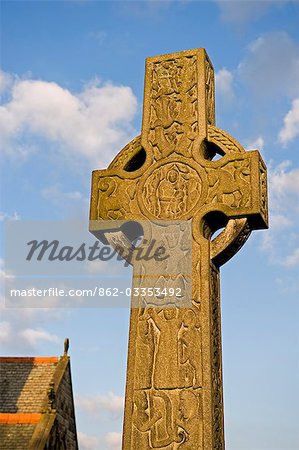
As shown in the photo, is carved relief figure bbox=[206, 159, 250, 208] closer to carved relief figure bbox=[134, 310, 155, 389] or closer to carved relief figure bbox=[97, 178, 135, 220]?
carved relief figure bbox=[97, 178, 135, 220]

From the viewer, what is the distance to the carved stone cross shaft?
19.6ft

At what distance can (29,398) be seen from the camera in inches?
694

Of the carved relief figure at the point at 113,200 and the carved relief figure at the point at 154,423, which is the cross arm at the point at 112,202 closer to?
the carved relief figure at the point at 113,200

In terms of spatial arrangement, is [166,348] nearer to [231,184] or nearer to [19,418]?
[231,184]

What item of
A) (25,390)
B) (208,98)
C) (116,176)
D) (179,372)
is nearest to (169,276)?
(179,372)

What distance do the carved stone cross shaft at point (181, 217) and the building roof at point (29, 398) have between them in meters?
9.90

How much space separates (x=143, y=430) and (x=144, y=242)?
1.98 meters

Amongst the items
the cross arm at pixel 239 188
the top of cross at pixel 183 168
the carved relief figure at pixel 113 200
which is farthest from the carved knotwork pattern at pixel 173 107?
the carved relief figure at pixel 113 200

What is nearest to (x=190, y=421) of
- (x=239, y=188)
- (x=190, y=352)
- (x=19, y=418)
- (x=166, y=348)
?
(x=190, y=352)

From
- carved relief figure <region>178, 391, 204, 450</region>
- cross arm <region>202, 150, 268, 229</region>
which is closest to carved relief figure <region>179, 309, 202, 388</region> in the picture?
carved relief figure <region>178, 391, 204, 450</region>

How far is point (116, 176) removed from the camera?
7.33 meters

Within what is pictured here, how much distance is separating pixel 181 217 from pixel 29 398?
12.5 metres

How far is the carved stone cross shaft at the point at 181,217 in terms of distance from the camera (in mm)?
5973

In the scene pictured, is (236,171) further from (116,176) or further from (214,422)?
(214,422)
